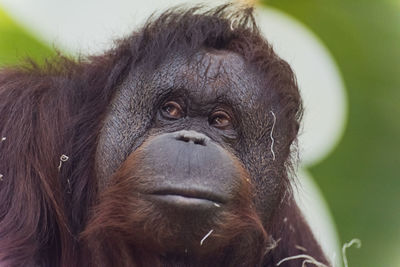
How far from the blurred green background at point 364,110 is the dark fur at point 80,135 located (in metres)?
1.67

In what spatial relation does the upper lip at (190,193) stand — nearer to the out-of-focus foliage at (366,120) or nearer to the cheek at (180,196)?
the cheek at (180,196)

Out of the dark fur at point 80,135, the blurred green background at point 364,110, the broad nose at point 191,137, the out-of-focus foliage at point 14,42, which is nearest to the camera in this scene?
the broad nose at point 191,137

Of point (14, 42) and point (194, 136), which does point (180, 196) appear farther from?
point (14, 42)

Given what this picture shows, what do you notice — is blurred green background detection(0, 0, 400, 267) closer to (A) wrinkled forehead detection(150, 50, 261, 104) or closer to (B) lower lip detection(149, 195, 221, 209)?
(A) wrinkled forehead detection(150, 50, 261, 104)

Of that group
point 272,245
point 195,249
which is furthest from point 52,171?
point 272,245

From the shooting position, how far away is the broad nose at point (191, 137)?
186 inches

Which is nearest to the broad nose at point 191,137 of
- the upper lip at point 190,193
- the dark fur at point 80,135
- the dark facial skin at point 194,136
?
the dark facial skin at point 194,136

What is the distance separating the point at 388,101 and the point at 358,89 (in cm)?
24

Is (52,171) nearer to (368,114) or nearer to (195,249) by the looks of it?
(195,249)

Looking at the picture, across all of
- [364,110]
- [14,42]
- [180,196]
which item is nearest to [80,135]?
[180,196]

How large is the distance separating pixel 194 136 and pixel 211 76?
514mm

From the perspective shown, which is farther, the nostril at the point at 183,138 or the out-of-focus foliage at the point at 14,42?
the out-of-focus foliage at the point at 14,42

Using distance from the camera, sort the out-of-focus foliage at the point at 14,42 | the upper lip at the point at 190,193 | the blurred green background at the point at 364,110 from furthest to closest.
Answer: the blurred green background at the point at 364,110
the out-of-focus foliage at the point at 14,42
the upper lip at the point at 190,193

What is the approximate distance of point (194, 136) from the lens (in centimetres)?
473
